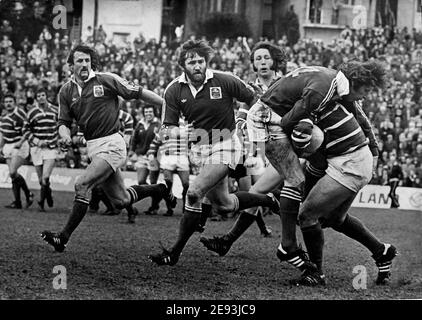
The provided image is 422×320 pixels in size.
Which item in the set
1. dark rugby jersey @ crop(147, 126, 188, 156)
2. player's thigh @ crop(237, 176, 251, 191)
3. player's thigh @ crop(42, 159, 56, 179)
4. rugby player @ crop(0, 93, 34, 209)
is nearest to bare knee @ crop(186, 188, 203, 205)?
dark rugby jersey @ crop(147, 126, 188, 156)

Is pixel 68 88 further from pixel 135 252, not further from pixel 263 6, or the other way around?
pixel 263 6

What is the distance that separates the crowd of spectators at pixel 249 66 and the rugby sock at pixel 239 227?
11.1 m

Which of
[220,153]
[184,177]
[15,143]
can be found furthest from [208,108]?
[15,143]

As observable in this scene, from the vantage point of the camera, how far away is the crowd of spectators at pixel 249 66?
19406 mm

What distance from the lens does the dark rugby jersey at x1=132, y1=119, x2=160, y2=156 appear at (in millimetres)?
14453

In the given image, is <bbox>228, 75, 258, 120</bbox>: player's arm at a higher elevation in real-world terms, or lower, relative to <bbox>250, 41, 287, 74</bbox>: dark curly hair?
lower

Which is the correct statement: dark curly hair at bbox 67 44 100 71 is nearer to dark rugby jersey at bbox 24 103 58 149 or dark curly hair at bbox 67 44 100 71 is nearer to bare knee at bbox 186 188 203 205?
bare knee at bbox 186 188 203 205

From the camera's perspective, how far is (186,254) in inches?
324

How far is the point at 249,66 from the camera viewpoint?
21.0 meters

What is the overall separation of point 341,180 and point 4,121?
8.99m

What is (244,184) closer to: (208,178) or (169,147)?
(169,147)

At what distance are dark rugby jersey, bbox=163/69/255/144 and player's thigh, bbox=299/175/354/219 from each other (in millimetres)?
1355

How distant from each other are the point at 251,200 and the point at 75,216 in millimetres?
1697
